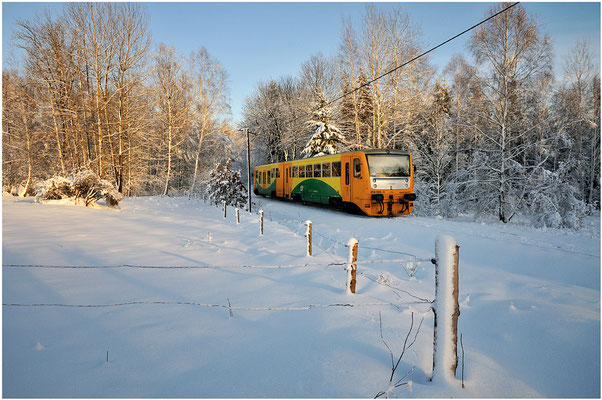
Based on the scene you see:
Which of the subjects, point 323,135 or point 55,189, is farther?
point 323,135

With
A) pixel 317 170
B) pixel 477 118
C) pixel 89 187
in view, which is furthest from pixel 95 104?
pixel 477 118

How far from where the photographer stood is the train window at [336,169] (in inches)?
577

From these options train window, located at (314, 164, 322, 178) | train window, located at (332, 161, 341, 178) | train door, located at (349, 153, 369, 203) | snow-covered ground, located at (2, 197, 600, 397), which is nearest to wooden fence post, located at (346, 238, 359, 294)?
snow-covered ground, located at (2, 197, 600, 397)

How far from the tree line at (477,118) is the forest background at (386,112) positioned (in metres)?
0.08

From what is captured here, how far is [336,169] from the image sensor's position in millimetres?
14914

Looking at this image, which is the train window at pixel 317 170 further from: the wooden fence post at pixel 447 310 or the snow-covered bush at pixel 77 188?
the wooden fence post at pixel 447 310

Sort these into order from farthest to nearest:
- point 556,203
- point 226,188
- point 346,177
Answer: point 226,188 → point 346,177 → point 556,203

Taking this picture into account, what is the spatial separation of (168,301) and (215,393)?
1.96 metres

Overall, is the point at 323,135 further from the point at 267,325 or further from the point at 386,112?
the point at 267,325

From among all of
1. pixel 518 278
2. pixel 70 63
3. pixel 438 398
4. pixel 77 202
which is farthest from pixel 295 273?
pixel 70 63

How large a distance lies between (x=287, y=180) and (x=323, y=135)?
6.47 metres

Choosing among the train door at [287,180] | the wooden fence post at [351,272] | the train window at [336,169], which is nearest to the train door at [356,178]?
the train window at [336,169]

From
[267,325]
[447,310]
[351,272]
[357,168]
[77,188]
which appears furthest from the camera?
[77,188]

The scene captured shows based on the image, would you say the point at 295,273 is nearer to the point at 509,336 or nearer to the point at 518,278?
the point at 509,336
